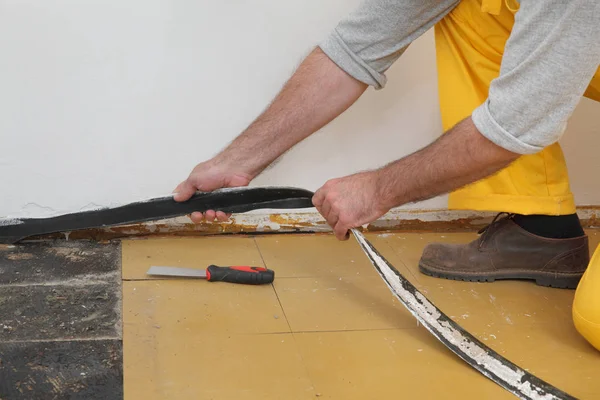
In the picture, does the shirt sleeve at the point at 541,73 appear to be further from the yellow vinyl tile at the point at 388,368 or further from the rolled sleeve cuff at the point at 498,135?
the yellow vinyl tile at the point at 388,368

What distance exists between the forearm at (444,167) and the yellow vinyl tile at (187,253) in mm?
581

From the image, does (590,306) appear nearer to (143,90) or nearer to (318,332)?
(318,332)

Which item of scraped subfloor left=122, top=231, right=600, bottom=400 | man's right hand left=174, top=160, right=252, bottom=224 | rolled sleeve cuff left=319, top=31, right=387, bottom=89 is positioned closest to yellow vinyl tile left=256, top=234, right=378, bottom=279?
scraped subfloor left=122, top=231, right=600, bottom=400

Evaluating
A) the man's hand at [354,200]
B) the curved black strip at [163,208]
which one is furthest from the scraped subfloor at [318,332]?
the man's hand at [354,200]

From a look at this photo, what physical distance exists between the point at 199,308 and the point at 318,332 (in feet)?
0.85

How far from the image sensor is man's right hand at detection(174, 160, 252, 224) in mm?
1584

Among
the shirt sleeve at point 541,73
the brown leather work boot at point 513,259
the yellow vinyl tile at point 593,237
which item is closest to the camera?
the shirt sleeve at point 541,73

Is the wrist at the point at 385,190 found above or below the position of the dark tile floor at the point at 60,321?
above

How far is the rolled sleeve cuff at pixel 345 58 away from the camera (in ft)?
5.20

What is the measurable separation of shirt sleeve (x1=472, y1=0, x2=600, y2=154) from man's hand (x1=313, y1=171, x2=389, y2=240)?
9.1 inches

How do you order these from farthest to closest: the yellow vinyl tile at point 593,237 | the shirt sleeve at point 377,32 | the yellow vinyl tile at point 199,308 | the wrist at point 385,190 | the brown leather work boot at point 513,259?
the yellow vinyl tile at point 593,237, the brown leather work boot at point 513,259, the shirt sleeve at point 377,32, the yellow vinyl tile at point 199,308, the wrist at point 385,190

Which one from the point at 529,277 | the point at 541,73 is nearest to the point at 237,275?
the point at 529,277

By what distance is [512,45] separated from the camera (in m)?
1.17

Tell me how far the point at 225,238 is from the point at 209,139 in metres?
0.27
